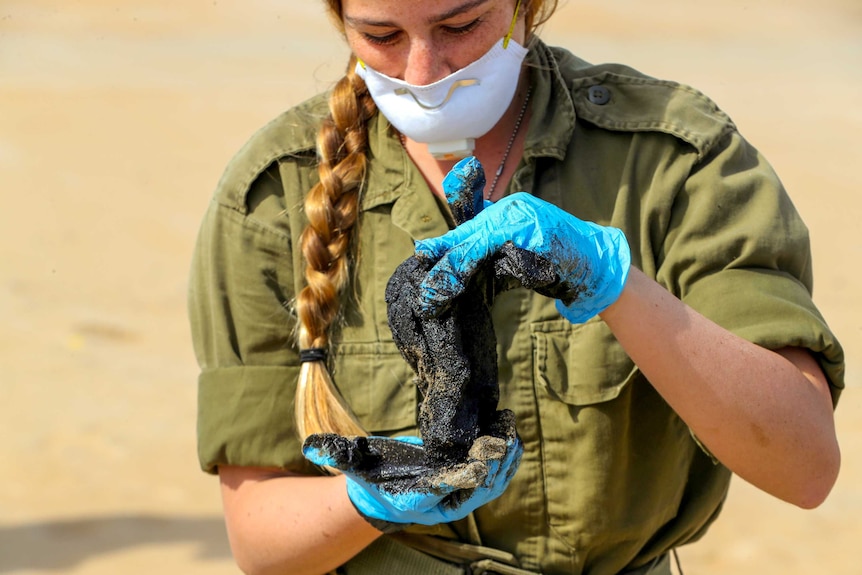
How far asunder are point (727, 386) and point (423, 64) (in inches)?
30.9

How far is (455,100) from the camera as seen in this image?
2.11m

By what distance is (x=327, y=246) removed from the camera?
7.22 ft

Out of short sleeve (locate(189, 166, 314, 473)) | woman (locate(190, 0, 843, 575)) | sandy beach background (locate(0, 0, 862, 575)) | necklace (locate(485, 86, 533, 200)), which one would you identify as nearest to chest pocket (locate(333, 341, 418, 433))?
woman (locate(190, 0, 843, 575))

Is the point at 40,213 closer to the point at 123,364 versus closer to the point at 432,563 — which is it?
the point at 123,364

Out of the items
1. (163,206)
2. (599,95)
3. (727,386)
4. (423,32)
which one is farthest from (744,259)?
(163,206)

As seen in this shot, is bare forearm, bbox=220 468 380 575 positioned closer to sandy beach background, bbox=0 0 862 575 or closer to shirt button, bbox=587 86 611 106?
shirt button, bbox=587 86 611 106

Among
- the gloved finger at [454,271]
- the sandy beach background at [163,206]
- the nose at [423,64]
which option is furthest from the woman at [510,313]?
the sandy beach background at [163,206]

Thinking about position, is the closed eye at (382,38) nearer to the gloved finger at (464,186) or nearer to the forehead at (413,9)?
the forehead at (413,9)

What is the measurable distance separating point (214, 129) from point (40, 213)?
2623 mm

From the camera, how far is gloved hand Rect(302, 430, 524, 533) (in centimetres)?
180

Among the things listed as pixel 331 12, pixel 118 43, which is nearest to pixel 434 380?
pixel 331 12

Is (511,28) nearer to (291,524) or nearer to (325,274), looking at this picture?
(325,274)

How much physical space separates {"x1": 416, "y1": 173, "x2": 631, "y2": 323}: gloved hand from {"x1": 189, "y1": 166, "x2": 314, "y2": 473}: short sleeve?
0.53m

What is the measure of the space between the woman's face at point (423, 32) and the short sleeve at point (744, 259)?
467 millimetres
